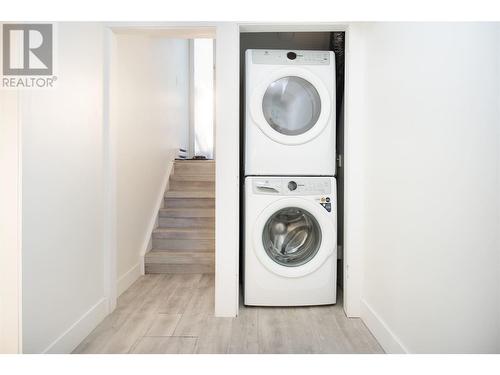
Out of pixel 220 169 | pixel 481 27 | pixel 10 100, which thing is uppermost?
pixel 481 27

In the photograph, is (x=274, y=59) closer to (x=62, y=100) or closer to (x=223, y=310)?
(x=62, y=100)

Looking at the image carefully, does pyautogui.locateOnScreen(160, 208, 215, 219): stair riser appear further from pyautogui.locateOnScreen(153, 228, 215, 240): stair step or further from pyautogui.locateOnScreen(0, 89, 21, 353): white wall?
pyautogui.locateOnScreen(0, 89, 21, 353): white wall

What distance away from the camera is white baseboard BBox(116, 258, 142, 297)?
8.00ft

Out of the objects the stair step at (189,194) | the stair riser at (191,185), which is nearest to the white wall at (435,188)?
the stair step at (189,194)

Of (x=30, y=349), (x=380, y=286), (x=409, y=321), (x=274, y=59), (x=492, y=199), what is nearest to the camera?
(x=492, y=199)

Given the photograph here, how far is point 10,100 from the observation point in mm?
1242

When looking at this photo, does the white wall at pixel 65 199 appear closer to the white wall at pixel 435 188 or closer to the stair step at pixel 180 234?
the stair step at pixel 180 234

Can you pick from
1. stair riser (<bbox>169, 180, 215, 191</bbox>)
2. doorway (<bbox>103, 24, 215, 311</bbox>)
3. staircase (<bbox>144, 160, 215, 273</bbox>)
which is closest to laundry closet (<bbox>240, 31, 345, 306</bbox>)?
doorway (<bbox>103, 24, 215, 311</bbox>)

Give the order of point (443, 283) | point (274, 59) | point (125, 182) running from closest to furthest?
point (443, 283) < point (274, 59) < point (125, 182)

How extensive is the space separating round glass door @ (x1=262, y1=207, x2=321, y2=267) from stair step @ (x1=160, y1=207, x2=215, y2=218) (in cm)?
123

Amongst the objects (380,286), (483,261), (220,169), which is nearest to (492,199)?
(483,261)

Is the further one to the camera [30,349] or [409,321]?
[409,321]

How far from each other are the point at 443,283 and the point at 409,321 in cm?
32

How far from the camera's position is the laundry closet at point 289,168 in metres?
2.15
